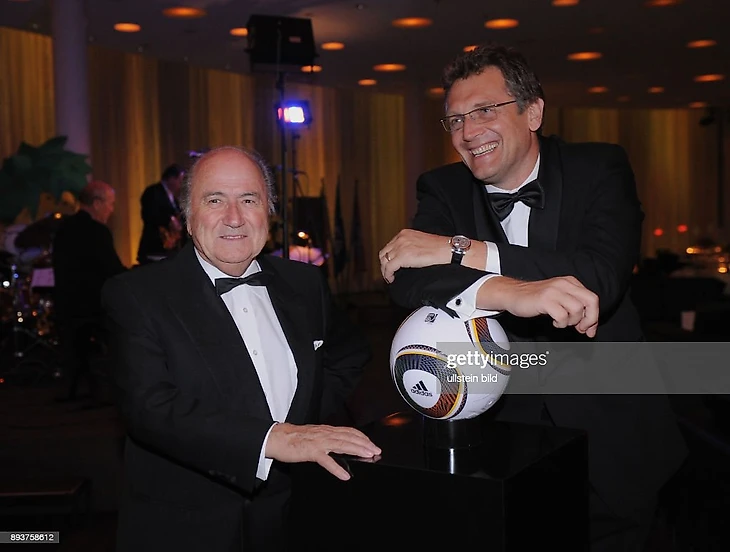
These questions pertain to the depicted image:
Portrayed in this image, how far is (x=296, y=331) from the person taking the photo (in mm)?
2225

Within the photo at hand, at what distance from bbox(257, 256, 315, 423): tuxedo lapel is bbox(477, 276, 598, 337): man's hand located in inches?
24.8

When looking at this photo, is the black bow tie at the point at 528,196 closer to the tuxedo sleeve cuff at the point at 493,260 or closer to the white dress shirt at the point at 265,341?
the tuxedo sleeve cuff at the point at 493,260

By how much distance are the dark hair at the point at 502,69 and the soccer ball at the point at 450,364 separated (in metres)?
0.66

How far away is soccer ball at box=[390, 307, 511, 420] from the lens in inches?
63.4

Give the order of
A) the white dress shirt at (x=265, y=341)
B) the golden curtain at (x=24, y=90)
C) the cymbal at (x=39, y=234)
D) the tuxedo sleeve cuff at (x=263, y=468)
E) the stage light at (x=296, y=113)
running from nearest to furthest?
the tuxedo sleeve cuff at (x=263, y=468)
the white dress shirt at (x=265, y=341)
the cymbal at (x=39, y=234)
the stage light at (x=296, y=113)
the golden curtain at (x=24, y=90)

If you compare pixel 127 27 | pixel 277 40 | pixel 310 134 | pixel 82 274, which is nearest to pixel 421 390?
pixel 82 274

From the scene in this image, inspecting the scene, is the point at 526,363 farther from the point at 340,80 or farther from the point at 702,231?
the point at 702,231

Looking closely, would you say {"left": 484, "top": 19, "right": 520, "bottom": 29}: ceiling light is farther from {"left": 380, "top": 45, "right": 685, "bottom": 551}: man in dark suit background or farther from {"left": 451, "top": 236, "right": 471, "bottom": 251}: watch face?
{"left": 451, "top": 236, "right": 471, "bottom": 251}: watch face

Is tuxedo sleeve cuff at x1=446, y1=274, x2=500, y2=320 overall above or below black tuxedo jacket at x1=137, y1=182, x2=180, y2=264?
below

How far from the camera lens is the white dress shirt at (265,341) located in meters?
2.13

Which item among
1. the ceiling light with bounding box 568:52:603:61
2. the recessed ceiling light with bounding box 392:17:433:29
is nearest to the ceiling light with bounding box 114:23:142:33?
the recessed ceiling light with bounding box 392:17:433:29

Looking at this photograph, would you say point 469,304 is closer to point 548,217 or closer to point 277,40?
point 548,217

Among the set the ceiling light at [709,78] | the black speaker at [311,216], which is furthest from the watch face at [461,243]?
the ceiling light at [709,78]

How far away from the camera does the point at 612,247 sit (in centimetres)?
201
